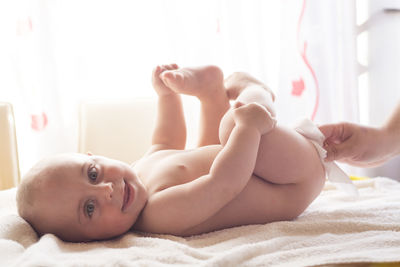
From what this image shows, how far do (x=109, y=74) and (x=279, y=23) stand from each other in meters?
0.85

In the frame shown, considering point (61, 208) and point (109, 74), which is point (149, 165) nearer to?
point (61, 208)

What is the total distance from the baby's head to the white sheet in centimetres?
4

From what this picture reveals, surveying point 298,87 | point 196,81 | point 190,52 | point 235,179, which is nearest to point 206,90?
point 196,81

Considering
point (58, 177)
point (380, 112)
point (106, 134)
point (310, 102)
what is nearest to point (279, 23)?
point (310, 102)

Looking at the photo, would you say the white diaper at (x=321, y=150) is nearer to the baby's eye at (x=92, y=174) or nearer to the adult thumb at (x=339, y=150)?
the adult thumb at (x=339, y=150)

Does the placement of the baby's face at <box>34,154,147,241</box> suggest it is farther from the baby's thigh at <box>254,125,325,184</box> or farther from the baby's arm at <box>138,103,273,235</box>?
the baby's thigh at <box>254,125,325,184</box>

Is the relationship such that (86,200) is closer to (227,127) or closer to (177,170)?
(177,170)

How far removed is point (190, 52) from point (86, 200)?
130cm

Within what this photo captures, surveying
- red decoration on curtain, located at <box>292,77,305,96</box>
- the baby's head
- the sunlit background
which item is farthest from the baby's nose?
red decoration on curtain, located at <box>292,77,305,96</box>

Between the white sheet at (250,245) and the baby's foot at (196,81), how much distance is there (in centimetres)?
43

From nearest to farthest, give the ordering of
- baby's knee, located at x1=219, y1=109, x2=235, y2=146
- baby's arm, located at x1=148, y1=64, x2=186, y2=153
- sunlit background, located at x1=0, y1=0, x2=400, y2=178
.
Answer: baby's knee, located at x1=219, y1=109, x2=235, y2=146
baby's arm, located at x1=148, y1=64, x2=186, y2=153
sunlit background, located at x1=0, y1=0, x2=400, y2=178

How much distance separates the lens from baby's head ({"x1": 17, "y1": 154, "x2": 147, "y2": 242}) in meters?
0.99

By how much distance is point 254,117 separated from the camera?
101 centimetres

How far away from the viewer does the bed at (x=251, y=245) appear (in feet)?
2.54
